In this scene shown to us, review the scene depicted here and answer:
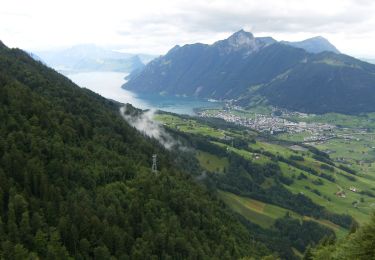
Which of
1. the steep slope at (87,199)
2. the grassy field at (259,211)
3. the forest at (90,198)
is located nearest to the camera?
the forest at (90,198)

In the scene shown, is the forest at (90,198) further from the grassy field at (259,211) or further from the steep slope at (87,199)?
the grassy field at (259,211)

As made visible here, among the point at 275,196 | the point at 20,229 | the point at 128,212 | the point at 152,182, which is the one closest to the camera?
the point at 20,229

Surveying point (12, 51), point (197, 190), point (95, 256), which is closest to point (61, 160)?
point (95, 256)

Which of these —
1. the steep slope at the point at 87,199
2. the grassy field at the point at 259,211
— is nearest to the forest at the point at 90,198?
the steep slope at the point at 87,199

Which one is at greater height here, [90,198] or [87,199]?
[87,199]

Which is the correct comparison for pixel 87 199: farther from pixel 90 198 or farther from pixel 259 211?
pixel 259 211

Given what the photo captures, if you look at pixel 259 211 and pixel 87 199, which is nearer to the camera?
pixel 87 199

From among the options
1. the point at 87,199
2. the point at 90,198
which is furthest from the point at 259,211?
the point at 87,199

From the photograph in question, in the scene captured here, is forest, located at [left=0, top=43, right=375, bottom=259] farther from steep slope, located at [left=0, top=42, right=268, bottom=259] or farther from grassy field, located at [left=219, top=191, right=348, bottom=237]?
grassy field, located at [left=219, top=191, right=348, bottom=237]

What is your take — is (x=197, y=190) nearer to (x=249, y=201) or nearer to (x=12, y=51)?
(x=249, y=201)
